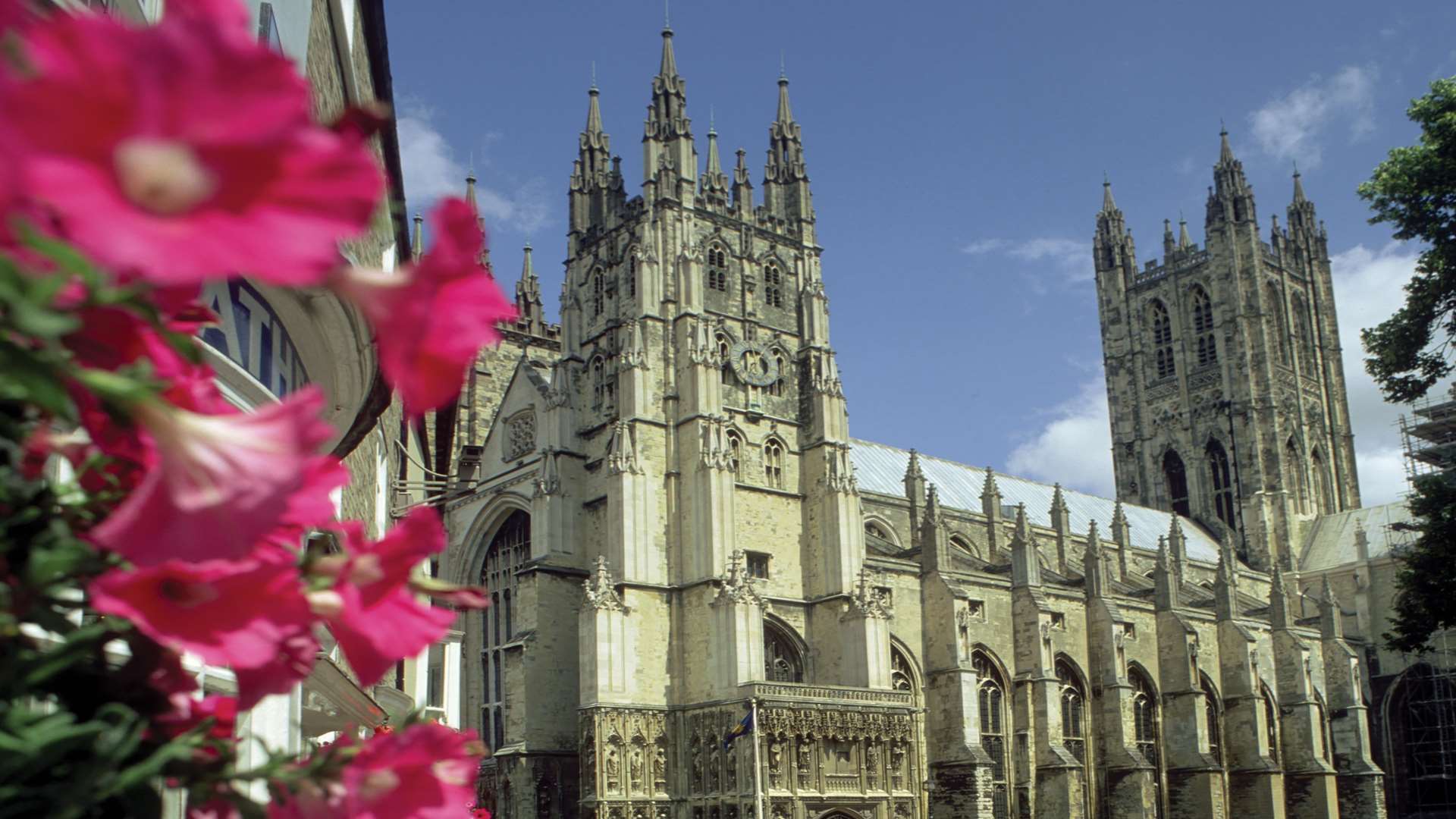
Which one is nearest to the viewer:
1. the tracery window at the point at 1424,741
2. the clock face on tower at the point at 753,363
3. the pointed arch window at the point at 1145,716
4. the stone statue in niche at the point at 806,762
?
the stone statue in niche at the point at 806,762

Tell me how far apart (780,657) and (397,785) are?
118 feet

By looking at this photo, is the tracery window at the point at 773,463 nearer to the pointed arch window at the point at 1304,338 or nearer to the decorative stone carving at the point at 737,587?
the decorative stone carving at the point at 737,587

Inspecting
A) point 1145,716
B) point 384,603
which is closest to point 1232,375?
point 1145,716

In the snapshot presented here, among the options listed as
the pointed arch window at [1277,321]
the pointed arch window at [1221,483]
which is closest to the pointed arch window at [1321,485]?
the pointed arch window at [1221,483]

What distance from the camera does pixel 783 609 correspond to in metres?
37.6

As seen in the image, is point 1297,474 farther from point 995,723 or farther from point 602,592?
point 602,592

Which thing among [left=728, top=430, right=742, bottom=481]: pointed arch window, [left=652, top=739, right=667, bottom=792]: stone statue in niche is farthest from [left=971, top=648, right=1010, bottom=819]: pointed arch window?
[left=652, top=739, right=667, bottom=792]: stone statue in niche

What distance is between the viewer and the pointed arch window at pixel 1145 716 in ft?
159

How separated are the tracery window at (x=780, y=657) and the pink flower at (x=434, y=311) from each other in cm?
3576

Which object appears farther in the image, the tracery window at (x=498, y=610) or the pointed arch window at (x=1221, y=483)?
the pointed arch window at (x=1221, y=483)

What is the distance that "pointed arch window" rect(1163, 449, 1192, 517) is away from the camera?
71312 mm

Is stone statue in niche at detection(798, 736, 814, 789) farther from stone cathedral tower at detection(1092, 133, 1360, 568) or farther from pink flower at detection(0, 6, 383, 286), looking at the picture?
stone cathedral tower at detection(1092, 133, 1360, 568)

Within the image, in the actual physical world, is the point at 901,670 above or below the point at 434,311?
above

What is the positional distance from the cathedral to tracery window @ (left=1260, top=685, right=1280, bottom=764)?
14 centimetres
